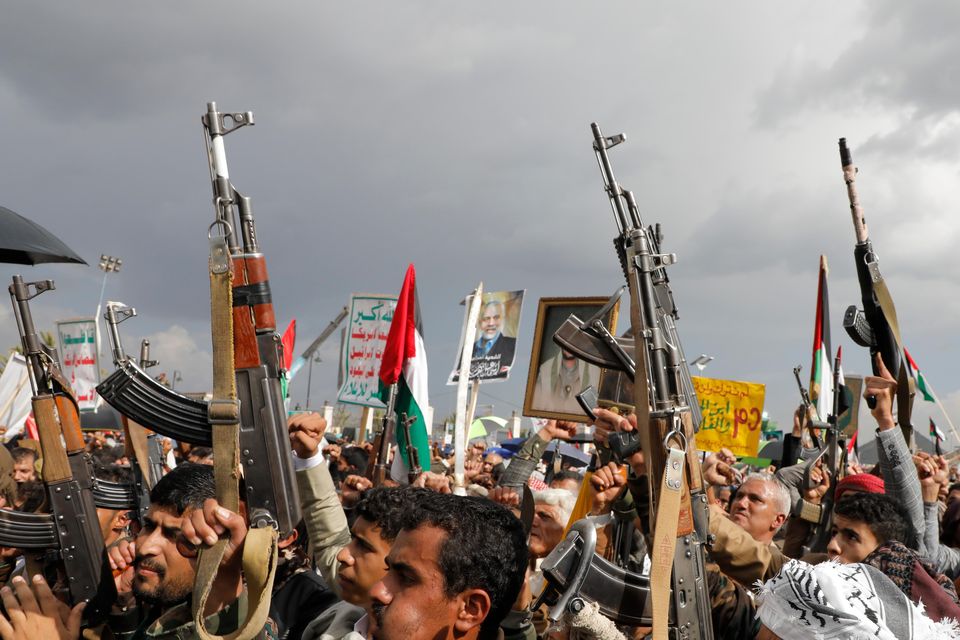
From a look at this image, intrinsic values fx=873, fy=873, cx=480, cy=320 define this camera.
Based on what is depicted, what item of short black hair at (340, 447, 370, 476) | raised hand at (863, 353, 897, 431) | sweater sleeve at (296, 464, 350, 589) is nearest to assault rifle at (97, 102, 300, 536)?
sweater sleeve at (296, 464, 350, 589)

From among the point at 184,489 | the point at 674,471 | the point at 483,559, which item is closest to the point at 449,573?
the point at 483,559

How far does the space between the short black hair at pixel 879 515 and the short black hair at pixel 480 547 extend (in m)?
2.47

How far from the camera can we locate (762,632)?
3.21 m

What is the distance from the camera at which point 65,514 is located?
4285 millimetres

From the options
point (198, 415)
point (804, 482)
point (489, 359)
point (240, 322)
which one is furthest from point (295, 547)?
point (489, 359)

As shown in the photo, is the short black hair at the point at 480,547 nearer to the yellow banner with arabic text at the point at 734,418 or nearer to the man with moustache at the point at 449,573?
the man with moustache at the point at 449,573

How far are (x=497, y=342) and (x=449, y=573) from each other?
11.5 metres

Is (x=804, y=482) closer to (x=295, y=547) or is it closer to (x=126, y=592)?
(x=295, y=547)

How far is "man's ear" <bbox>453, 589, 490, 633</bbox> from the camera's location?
2961 millimetres

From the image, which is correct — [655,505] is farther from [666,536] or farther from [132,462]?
[132,462]

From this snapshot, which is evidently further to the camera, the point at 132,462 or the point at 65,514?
the point at 132,462

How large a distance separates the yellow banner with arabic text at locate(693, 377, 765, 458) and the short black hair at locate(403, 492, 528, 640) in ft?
34.5

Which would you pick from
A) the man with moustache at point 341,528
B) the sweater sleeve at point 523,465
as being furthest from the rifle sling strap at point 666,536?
the sweater sleeve at point 523,465

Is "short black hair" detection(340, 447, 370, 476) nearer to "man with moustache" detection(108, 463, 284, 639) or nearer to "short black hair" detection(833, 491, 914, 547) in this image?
"man with moustache" detection(108, 463, 284, 639)
